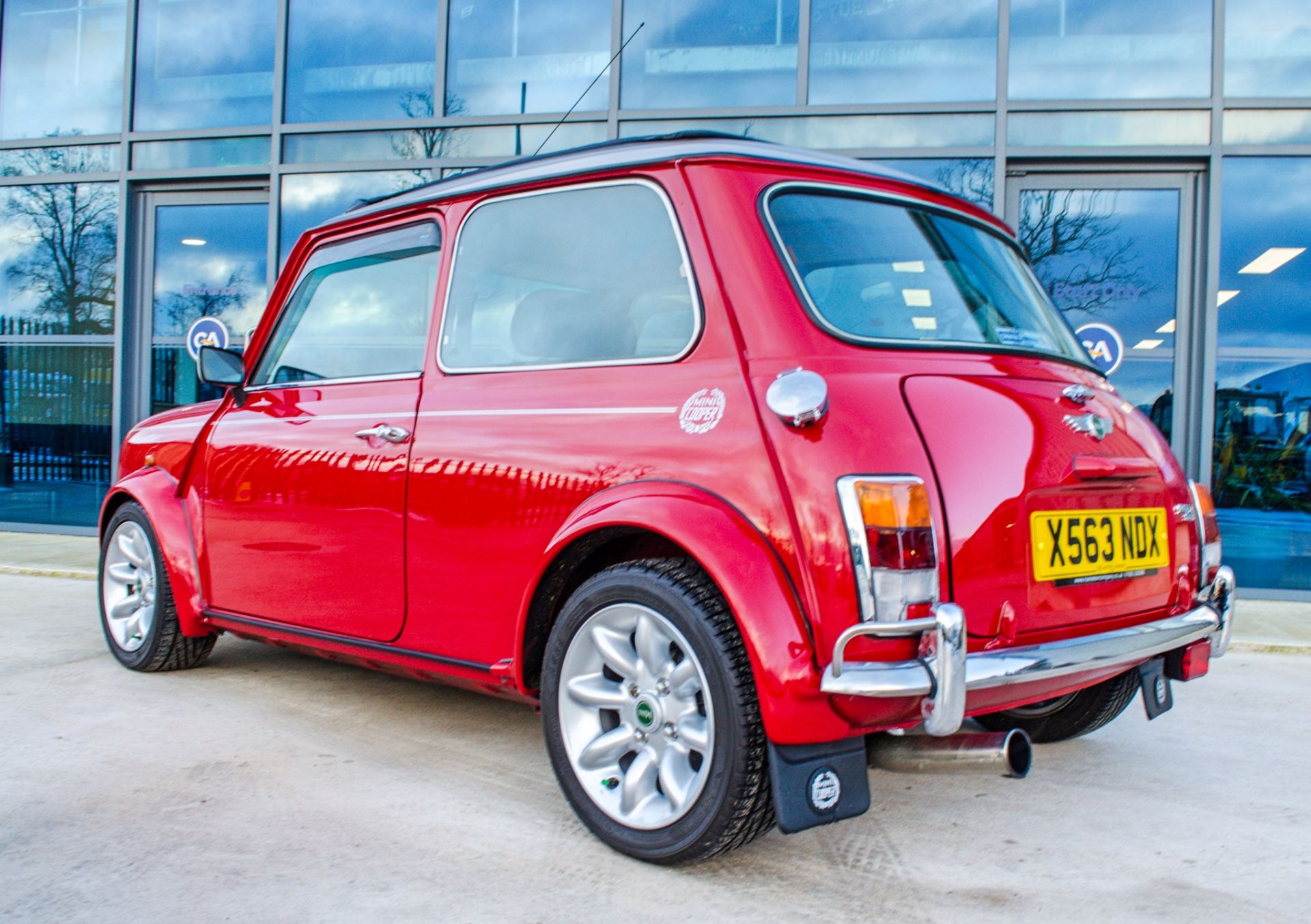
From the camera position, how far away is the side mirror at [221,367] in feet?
13.5

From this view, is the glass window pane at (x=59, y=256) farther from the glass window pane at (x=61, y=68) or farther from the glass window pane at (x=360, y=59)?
the glass window pane at (x=360, y=59)

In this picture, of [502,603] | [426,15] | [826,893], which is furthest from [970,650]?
[426,15]

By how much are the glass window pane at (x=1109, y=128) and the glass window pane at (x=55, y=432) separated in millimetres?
8446

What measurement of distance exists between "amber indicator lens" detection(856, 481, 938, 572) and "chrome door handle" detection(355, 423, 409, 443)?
1.60 m

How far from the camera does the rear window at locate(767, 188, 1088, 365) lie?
2.77 meters

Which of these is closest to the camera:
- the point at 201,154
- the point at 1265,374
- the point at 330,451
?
the point at 330,451

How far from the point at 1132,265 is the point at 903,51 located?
2437mm

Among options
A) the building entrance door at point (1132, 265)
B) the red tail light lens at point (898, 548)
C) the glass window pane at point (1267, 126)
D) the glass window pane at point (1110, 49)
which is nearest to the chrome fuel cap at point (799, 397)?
the red tail light lens at point (898, 548)

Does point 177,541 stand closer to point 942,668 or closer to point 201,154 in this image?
point 942,668

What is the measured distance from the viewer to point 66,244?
10.6 m

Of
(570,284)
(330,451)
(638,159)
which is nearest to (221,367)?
(330,451)

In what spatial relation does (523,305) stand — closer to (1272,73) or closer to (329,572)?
(329,572)

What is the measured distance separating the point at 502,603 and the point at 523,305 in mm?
911

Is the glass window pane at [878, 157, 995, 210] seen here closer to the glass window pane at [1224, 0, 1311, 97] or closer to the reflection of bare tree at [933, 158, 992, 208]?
the reflection of bare tree at [933, 158, 992, 208]
